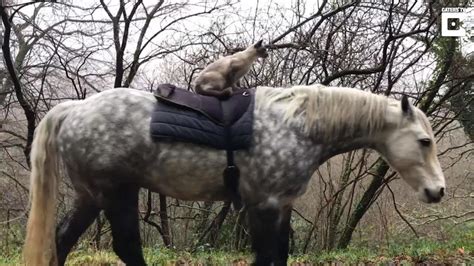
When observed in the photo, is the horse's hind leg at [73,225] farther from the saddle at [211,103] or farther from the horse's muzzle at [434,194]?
the horse's muzzle at [434,194]

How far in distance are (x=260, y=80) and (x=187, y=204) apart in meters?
1.96

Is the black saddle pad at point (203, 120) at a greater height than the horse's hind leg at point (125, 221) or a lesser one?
greater

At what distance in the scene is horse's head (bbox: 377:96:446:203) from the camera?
8.59 ft

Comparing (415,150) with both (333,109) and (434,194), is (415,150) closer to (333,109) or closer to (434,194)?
(434,194)

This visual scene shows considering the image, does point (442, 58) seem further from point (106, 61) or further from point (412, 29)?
point (106, 61)

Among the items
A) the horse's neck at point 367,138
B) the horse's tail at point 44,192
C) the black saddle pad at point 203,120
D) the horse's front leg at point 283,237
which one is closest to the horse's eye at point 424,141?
the horse's neck at point 367,138

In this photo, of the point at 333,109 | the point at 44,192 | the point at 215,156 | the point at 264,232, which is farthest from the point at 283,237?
the point at 44,192

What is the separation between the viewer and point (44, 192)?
2754mm

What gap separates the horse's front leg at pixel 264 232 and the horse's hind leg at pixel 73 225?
858 mm

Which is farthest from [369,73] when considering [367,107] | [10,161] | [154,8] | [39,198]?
[10,161]

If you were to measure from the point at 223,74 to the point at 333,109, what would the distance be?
626 millimetres

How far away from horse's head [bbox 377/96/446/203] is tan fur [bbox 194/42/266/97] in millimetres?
823

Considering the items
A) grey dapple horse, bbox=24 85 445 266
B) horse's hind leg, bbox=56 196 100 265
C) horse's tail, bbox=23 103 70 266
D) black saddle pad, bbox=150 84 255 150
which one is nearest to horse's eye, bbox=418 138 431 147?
grey dapple horse, bbox=24 85 445 266

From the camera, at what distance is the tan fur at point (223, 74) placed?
9.23 ft
